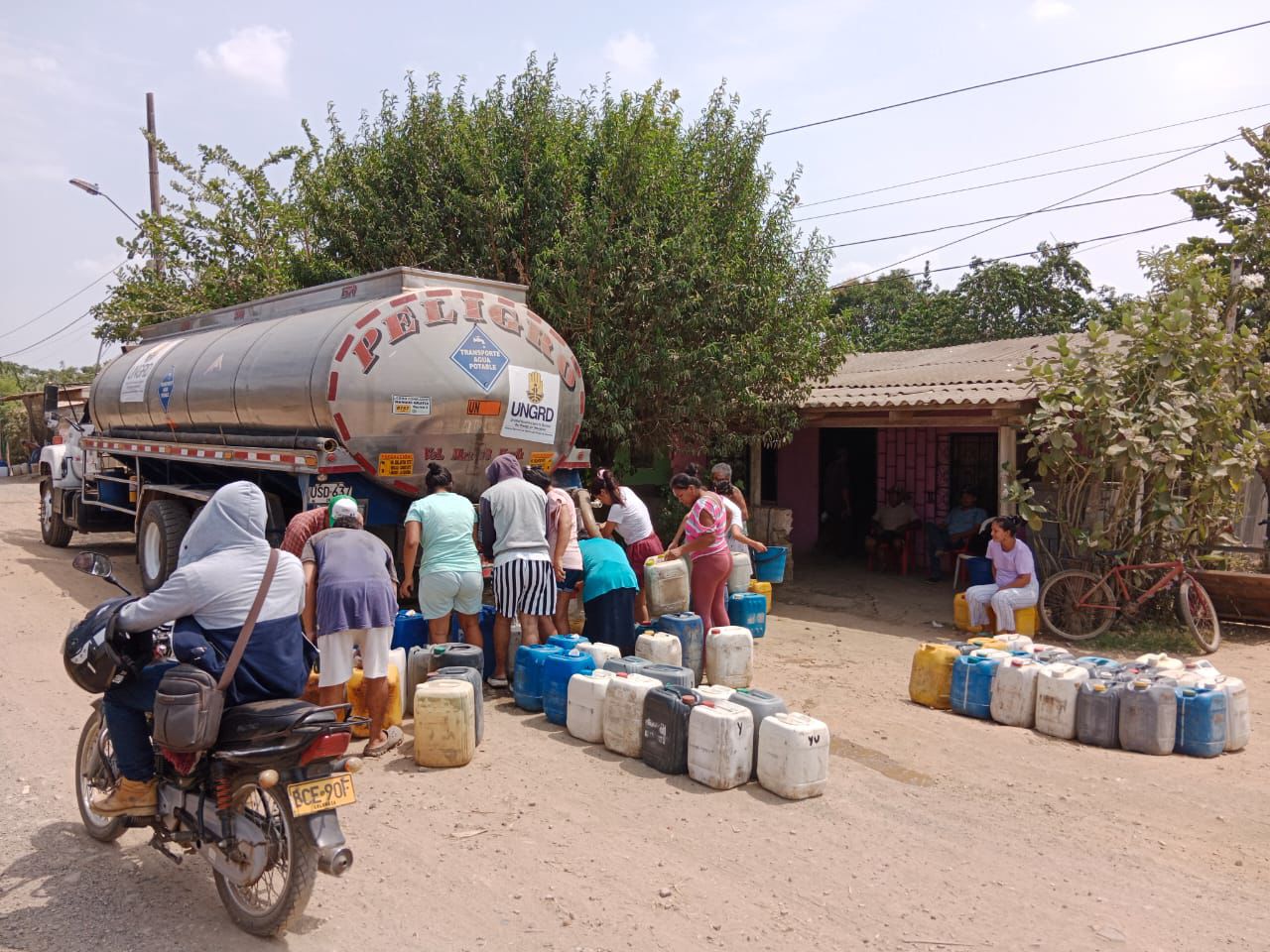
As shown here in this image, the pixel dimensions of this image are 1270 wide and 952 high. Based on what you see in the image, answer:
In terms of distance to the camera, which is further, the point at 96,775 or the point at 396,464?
the point at 396,464

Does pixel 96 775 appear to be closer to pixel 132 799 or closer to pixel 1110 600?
pixel 132 799

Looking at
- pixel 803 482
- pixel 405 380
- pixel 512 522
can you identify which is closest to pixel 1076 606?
pixel 512 522

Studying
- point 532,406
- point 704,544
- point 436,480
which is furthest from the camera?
point 532,406

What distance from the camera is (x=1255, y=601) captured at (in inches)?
384

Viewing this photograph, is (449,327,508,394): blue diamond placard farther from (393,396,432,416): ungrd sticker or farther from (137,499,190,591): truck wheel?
(137,499,190,591): truck wheel

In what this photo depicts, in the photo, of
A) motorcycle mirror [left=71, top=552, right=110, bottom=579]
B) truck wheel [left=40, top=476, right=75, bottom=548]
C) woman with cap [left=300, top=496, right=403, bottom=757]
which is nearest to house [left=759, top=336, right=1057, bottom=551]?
woman with cap [left=300, top=496, right=403, bottom=757]

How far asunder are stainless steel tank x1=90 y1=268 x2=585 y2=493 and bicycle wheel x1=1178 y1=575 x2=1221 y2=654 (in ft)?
19.5

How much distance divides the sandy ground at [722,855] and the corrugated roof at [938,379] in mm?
4896

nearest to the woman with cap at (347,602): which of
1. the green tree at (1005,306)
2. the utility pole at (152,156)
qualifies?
the utility pole at (152,156)

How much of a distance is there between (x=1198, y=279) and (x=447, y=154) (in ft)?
26.5

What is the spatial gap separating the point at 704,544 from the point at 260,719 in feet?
14.5

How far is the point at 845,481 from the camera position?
625 inches

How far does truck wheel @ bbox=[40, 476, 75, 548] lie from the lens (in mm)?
14383

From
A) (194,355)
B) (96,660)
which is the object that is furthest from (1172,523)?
(194,355)
